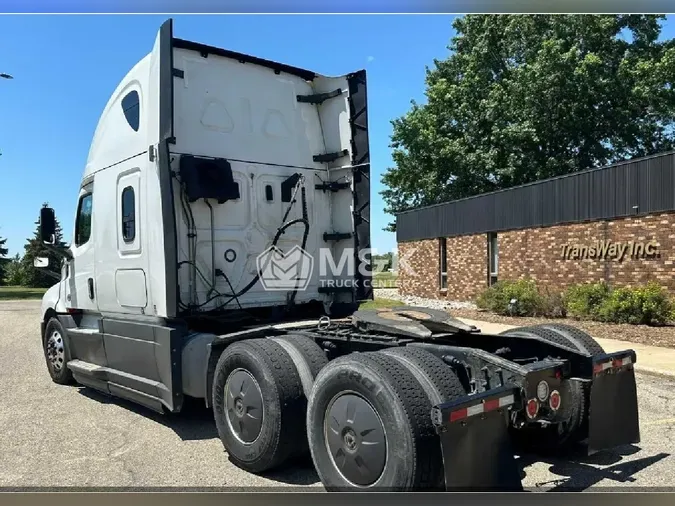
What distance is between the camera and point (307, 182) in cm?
711

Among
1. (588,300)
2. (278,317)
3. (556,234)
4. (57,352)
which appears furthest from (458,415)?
(556,234)

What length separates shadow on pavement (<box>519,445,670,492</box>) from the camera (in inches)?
181

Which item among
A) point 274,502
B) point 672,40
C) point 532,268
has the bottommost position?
point 274,502

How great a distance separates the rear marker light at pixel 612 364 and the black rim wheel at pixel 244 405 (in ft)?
8.29

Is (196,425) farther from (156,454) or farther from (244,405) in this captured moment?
(244,405)

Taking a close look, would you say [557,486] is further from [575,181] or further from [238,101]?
[575,181]

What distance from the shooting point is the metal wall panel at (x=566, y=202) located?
1423cm

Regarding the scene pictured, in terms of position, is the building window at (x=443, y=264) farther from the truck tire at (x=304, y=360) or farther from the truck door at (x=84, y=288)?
the truck tire at (x=304, y=360)

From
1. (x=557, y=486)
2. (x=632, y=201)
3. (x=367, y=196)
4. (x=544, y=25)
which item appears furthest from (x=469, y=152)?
(x=557, y=486)

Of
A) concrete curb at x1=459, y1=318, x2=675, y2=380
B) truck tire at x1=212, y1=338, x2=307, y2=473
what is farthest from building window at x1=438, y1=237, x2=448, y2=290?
truck tire at x1=212, y1=338, x2=307, y2=473

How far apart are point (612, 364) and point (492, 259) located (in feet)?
53.3

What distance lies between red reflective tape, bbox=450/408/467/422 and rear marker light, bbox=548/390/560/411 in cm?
101

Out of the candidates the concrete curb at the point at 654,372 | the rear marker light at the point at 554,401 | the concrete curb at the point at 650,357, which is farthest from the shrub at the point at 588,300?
the rear marker light at the point at 554,401

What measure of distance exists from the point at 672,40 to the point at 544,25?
5859 millimetres
